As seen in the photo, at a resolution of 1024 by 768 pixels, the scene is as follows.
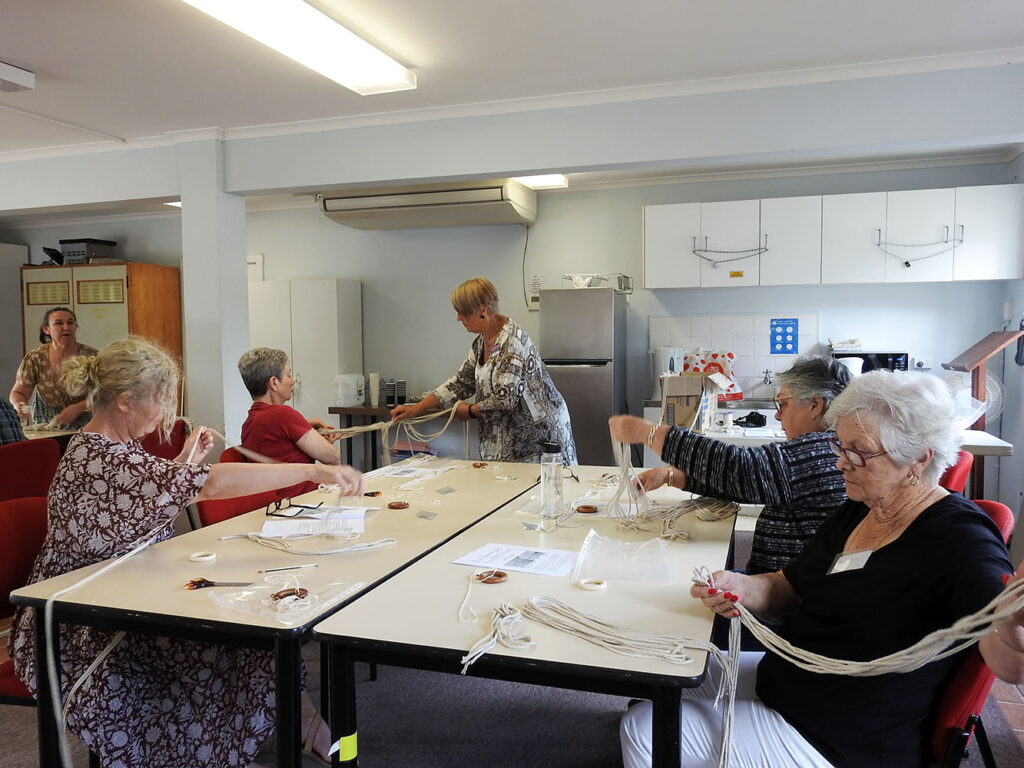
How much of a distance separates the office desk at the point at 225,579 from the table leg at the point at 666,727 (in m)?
0.70

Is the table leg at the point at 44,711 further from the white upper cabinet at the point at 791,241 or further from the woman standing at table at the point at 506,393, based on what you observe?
the white upper cabinet at the point at 791,241

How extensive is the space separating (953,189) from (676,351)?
1.99 meters

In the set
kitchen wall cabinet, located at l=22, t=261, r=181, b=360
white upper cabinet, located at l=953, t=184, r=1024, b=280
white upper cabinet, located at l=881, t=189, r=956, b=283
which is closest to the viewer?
white upper cabinet, located at l=953, t=184, r=1024, b=280

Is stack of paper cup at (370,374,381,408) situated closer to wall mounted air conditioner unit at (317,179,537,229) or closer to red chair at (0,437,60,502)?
wall mounted air conditioner unit at (317,179,537,229)

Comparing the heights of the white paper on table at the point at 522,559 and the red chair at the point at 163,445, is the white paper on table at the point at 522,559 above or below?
below

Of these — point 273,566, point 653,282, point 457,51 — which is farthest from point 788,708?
point 653,282

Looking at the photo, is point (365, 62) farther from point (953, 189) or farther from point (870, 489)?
point (953, 189)

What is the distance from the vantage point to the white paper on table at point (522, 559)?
1835mm

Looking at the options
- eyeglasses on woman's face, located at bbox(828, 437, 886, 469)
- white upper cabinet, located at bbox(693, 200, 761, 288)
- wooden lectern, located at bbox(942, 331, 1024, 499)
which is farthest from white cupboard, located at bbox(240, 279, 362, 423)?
eyeglasses on woman's face, located at bbox(828, 437, 886, 469)

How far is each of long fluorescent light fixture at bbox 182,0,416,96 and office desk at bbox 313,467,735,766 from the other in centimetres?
203

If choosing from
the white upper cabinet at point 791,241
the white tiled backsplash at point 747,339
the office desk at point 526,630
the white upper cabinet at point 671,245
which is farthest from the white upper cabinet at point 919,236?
the office desk at point 526,630

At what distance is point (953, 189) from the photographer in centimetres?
464

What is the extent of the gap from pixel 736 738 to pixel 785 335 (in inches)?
169

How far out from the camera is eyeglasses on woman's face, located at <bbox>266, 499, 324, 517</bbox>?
240 centimetres
